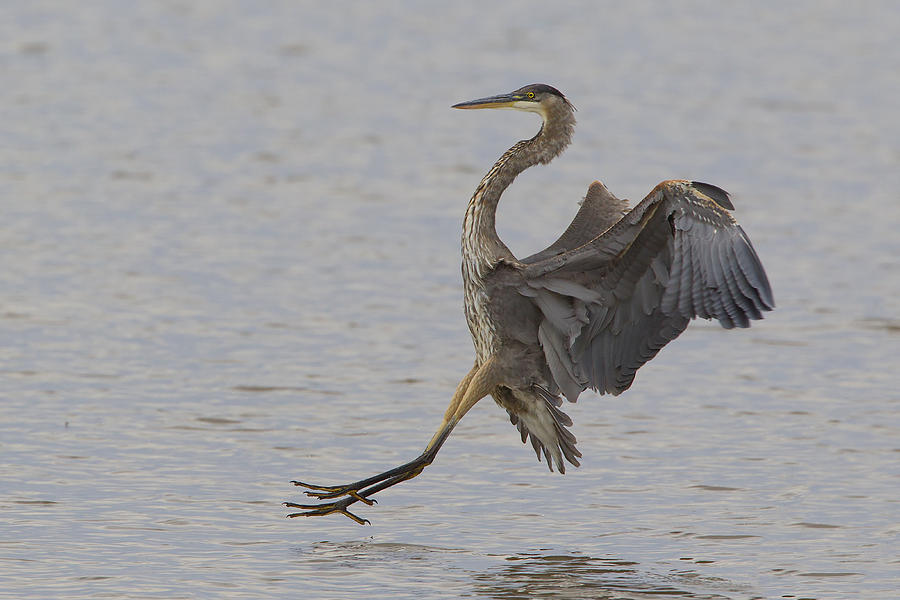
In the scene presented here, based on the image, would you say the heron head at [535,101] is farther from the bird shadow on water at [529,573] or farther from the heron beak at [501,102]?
the bird shadow on water at [529,573]

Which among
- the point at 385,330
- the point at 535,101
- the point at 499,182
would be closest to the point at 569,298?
the point at 499,182

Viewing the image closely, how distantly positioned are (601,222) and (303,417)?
7.41ft

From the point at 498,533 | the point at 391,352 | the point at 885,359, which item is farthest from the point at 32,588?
the point at 885,359

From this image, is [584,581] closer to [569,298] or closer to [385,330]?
[569,298]

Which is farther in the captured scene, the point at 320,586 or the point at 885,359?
the point at 885,359

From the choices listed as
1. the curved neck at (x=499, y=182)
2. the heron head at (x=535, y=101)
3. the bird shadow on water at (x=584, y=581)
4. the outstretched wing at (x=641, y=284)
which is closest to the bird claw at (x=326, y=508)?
the bird shadow on water at (x=584, y=581)

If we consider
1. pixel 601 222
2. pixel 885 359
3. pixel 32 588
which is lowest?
pixel 32 588

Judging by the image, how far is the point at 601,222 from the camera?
855cm

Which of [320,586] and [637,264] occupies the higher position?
[637,264]

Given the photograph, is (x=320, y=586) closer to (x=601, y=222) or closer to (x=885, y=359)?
(x=601, y=222)

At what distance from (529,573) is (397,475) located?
89 cm

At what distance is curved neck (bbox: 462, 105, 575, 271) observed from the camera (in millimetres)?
8211

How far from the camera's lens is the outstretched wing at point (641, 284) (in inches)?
289

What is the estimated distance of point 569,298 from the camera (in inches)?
320
